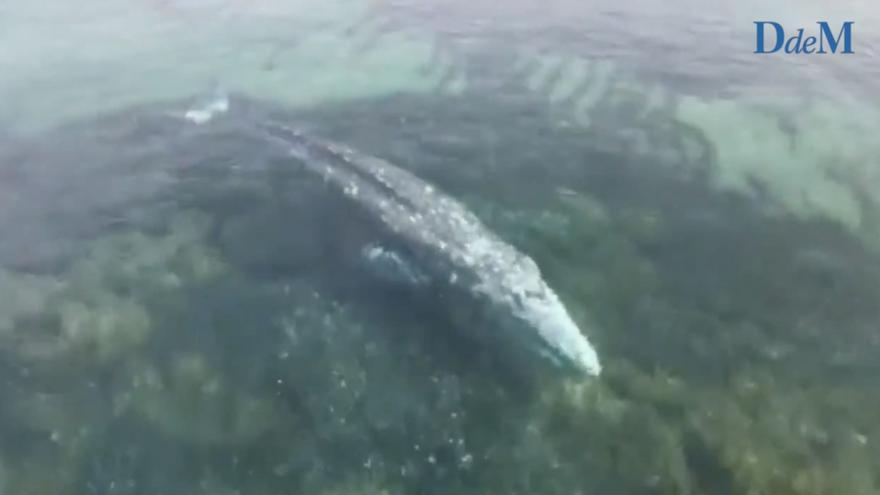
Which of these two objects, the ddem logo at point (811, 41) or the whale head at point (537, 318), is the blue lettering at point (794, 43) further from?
the whale head at point (537, 318)

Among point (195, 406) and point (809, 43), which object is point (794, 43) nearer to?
point (809, 43)

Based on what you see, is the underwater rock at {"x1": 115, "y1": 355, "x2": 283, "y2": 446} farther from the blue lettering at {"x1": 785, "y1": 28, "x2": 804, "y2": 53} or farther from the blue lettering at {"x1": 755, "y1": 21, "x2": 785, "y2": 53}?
the blue lettering at {"x1": 785, "y1": 28, "x2": 804, "y2": 53}

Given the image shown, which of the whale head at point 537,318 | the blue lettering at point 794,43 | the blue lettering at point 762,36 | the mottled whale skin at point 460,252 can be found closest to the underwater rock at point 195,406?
the mottled whale skin at point 460,252

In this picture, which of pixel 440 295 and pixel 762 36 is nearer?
pixel 440 295

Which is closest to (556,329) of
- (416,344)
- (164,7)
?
(416,344)

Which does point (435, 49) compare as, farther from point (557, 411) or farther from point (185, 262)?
point (557, 411)

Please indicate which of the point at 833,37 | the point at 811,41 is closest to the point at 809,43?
the point at 811,41

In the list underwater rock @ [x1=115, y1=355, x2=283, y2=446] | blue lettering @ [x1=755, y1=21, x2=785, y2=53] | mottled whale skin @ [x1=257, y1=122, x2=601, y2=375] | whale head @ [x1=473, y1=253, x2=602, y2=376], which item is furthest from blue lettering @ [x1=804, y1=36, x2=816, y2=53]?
underwater rock @ [x1=115, y1=355, x2=283, y2=446]
